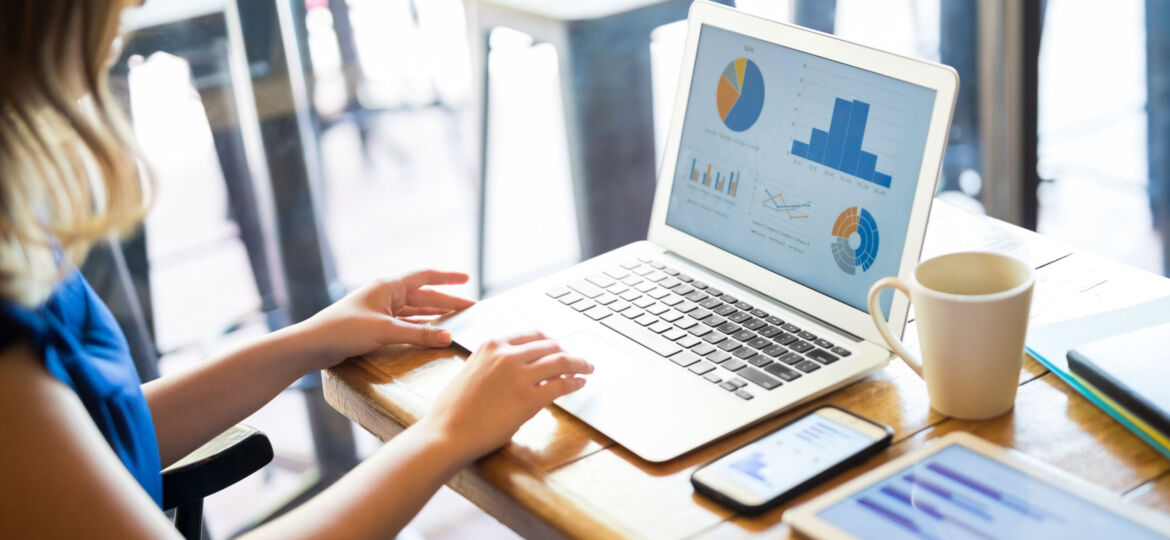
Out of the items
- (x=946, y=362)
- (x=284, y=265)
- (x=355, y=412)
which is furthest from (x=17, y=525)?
(x=284, y=265)

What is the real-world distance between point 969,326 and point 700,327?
27 centimetres

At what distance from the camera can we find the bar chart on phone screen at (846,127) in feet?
2.96

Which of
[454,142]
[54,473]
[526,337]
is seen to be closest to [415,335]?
[526,337]

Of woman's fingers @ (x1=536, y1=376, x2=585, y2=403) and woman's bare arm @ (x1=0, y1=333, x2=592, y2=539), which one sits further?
woman's fingers @ (x1=536, y1=376, x2=585, y2=403)

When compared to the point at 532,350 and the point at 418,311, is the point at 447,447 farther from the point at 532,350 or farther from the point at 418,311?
the point at 418,311

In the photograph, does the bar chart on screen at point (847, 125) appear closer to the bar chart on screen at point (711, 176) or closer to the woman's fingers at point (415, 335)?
the bar chart on screen at point (711, 176)

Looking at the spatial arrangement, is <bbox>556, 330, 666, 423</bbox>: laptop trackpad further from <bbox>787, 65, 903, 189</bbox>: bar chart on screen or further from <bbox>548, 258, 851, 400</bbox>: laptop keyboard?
<bbox>787, 65, 903, 189</bbox>: bar chart on screen

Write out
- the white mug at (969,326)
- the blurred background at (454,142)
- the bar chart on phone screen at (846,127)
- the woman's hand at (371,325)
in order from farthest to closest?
the blurred background at (454,142) → the woman's hand at (371,325) → the bar chart on phone screen at (846,127) → the white mug at (969,326)

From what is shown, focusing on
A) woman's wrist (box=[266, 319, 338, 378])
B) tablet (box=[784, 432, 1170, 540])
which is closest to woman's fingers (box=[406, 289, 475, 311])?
woman's wrist (box=[266, 319, 338, 378])

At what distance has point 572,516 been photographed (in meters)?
0.76

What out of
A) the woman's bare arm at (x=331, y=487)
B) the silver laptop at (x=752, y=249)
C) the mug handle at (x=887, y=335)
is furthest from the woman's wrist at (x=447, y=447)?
the mug handle at (x=887, y=335)

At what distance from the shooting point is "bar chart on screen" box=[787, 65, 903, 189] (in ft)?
2.97

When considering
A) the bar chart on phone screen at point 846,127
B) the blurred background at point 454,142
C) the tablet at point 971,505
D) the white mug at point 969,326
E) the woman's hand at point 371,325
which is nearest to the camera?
the tablet at point 971,505

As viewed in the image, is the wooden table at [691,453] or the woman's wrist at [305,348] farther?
the woman's wrist at [305,348]
